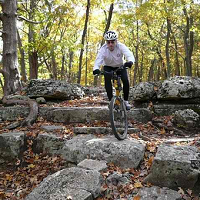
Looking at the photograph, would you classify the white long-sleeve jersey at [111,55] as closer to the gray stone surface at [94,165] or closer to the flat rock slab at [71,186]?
the gray stone surface at [94,165]

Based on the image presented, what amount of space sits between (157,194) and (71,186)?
4.48ft

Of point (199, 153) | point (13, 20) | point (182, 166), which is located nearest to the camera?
point (182, 166)

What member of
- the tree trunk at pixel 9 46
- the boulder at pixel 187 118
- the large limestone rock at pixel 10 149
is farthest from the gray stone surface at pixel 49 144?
the tree trunk at pixel 9 46

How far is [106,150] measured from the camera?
4516 millimetres

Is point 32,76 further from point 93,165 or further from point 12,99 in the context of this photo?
point 93,165

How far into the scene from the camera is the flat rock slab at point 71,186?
3.21 metres

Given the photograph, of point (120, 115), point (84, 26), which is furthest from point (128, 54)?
point (84, 26)

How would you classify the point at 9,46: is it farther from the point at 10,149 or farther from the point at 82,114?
the point at 10,149

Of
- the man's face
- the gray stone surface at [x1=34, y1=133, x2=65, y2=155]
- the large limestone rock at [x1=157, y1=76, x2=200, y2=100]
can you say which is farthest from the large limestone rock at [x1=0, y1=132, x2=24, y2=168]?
the large limestone rock at [x1=157, y1=76, x2=200, y2=100]

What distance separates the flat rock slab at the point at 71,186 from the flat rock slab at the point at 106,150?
0.79 m

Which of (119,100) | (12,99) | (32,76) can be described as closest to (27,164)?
(119,100)

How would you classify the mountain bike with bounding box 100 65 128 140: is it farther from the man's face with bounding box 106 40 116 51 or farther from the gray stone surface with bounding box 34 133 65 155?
the gray stone surface with bounding box 34 133 65 155

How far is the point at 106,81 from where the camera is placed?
5168mm

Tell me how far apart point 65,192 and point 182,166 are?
1.93m
